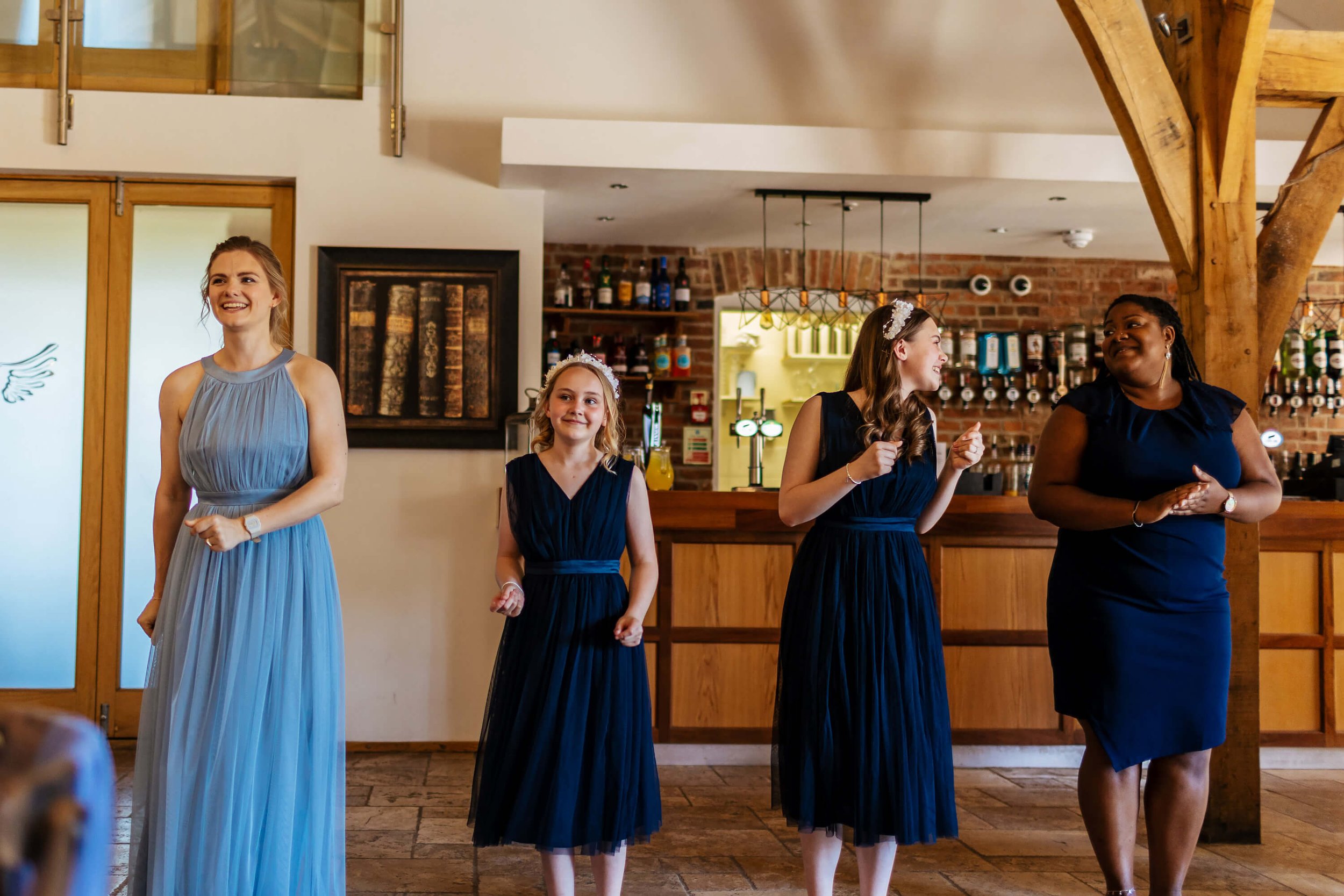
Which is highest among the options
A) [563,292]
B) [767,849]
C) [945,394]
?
[563,292]

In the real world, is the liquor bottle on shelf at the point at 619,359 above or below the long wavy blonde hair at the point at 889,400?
above

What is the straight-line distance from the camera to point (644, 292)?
6.12 meters

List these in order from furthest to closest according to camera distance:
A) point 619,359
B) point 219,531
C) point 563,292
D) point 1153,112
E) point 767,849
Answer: point 619,359
point 563,292
point 1153,112
point 767,849
point 219,531

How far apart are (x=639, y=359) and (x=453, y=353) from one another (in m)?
1.85

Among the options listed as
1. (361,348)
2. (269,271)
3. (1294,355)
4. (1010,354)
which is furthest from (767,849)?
(1294,355)

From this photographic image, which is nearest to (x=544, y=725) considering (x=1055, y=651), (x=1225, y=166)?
(x=1055, y=651)

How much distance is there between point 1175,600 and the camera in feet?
8.34

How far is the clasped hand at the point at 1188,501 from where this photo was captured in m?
2.35

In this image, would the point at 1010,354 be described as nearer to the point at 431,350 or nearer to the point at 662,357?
the point at 662,357

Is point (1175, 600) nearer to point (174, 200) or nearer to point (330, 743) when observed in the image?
point (330, 743)

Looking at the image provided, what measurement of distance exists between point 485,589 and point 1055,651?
2515 mm

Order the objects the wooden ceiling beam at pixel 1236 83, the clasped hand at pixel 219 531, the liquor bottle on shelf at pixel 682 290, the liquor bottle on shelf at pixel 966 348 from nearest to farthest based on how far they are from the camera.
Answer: the clasped hand at pixel 219 531 → the wooden ceiling beam at pixel 1236 83 → the liquor bottle on shelf at pixel 682 290 → the liquor bottle on shelf at pixel 966 348

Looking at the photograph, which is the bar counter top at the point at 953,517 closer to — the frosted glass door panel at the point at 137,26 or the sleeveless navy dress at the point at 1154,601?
the sleeveless navy dress at the point at 1154,601

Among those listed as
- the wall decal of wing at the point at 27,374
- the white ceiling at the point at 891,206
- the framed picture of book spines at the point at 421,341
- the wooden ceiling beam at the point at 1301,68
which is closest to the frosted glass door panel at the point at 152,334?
the wall decal of wing at the point at 27,374
